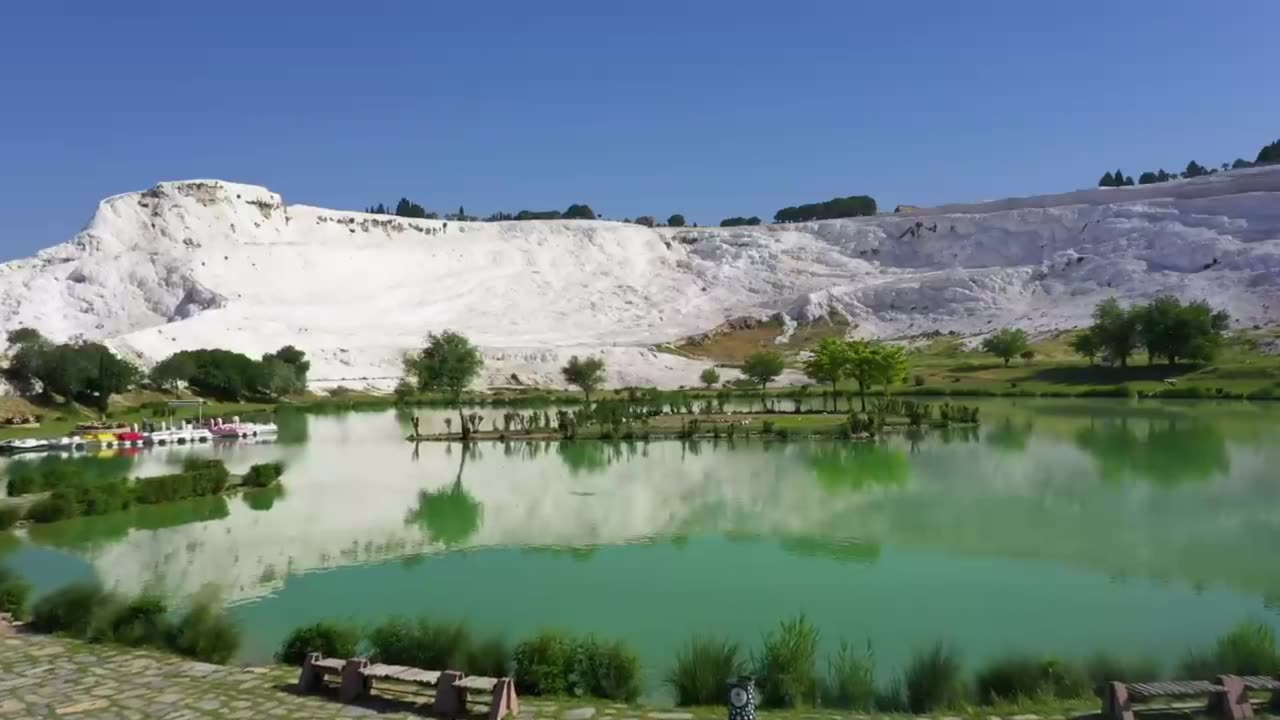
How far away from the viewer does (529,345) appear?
72250mm

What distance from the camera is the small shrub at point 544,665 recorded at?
26.2 feet

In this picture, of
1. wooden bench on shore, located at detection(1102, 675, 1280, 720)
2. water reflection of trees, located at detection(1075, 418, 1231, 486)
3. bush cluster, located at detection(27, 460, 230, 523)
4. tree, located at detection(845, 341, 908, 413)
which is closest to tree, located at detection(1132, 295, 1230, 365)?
tree, located at detection(845, 341, 908, 413)

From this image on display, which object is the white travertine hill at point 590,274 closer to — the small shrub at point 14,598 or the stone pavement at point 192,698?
the small shrub at point 14,598

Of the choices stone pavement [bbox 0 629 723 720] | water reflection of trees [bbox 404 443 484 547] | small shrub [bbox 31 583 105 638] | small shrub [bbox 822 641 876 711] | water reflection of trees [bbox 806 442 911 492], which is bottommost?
water reflection of trees [bbox 806 442 911 492]

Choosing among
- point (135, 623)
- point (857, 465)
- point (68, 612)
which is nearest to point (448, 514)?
point (68, 612)

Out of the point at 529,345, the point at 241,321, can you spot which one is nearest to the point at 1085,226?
the point at 529,345

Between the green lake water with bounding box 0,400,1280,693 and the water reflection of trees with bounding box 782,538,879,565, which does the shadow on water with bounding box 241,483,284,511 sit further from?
the water reflection of trees with bounding box 782,538,879,565

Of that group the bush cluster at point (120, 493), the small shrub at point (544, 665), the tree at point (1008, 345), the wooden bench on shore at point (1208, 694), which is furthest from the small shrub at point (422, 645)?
the tree at point (1008, 345)

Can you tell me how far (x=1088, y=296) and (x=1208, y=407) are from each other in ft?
117

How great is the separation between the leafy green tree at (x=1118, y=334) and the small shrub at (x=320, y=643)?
5336cm

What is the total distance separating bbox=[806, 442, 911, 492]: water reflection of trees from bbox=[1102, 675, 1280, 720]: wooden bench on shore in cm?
1303

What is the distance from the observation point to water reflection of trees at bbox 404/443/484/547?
52.9 feet

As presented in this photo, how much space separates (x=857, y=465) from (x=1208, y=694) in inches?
678

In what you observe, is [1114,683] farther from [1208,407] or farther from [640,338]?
[640,338]
